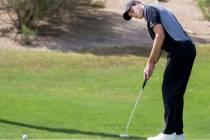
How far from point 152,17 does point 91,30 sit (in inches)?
551

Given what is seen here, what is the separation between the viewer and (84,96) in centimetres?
1747

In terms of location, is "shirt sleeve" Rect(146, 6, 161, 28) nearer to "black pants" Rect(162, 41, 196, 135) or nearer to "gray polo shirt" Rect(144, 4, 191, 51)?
"gray polo shirt" Rect(144, 4, 191, 51)

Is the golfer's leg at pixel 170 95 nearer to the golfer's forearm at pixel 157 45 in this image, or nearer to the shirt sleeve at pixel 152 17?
the golfer's forearm at pixel 157 45

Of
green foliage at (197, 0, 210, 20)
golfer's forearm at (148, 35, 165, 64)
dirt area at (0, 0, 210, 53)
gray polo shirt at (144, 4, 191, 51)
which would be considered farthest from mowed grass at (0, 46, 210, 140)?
gray polo shirt at (144, 4, 191, 51)

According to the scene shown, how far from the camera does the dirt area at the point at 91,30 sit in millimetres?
21397

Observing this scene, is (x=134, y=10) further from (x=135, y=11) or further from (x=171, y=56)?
(x=171, y=56)

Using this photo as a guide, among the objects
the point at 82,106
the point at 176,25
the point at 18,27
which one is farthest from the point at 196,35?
the point at 176,25

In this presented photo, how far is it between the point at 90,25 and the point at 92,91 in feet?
18.7

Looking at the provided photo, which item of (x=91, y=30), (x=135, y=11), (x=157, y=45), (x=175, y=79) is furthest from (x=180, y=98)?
(x=91, y=30)

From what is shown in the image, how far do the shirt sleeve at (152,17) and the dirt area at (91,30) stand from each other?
12.1 meters

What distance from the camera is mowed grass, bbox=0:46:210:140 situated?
13586 mm

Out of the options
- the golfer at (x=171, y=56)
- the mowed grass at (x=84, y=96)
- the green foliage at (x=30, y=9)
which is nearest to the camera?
the golfer at (x=171, y=56)

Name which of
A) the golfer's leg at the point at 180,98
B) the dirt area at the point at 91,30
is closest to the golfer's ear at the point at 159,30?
the golfer's leg at the point at 180,98

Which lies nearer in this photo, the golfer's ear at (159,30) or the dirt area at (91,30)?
the golfer's ear at (159,30)
